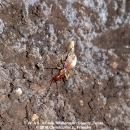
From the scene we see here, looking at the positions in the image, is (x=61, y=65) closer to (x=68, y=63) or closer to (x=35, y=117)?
(x=68, y=63)

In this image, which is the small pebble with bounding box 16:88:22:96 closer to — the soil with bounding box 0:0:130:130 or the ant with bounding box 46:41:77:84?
the soil with bounding box 0:0:130:130

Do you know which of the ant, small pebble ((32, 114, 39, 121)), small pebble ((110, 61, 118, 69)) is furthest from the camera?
small pebble ((110, 61, 118, 69))

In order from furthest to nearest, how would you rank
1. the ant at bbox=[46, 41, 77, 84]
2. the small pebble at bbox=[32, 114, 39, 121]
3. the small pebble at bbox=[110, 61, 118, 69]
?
the small pebble at bbox=[110, 61, 118, 69]
the ant at bbox=[46, 41, 77, 84]
the small pebble at bbox=[32, 114, 39, 121]

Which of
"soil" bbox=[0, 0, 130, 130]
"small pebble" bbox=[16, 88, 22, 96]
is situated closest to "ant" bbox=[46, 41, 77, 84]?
"soil" bbox=[0, 0, 130, 130]

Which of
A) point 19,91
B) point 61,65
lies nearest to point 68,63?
point 61,65

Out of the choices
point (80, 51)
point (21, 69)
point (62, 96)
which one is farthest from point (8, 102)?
point (80, 51)

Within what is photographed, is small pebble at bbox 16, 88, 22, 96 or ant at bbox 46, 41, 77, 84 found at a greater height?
ant at bbox 46, 41, 77, 84

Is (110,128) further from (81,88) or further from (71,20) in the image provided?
(71,20)

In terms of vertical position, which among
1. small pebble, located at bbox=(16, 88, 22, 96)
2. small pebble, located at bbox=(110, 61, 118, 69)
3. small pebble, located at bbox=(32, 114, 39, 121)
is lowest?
small pebble, located at bbox=(32, 114, 39, 121)
